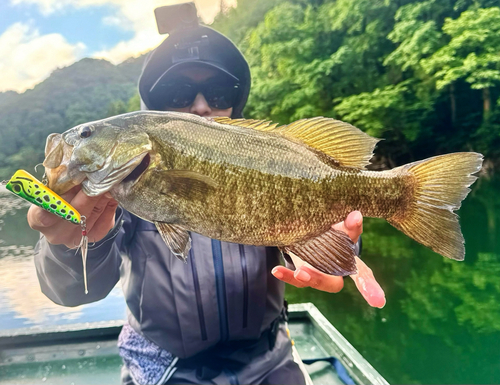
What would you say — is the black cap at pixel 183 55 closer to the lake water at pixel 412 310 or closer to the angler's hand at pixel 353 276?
the angler's hand at pixel 353 276

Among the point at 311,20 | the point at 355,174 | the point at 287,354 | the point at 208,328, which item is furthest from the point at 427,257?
the point at 311,20

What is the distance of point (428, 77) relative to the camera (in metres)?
14.7

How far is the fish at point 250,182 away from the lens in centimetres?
119

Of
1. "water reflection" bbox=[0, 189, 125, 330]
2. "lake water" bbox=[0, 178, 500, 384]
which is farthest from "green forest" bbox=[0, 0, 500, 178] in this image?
"water reflection" bbox=[0, 189, 125, 330]

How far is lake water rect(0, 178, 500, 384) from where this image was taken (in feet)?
17.9

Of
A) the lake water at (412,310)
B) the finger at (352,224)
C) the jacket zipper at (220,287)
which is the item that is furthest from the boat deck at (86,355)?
the finger at (352,224)

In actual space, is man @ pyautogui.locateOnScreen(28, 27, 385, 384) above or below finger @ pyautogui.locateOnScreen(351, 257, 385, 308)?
below

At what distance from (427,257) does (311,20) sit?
13.1 meters

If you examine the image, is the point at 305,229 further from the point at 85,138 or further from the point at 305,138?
the point at 85,138

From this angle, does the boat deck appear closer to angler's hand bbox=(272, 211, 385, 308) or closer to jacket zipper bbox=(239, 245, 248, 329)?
jacket zipper bbox=(239, 245, 248, 329)

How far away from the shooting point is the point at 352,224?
Result: 1306 mm

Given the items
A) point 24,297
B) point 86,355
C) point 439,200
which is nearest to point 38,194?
point 439,200

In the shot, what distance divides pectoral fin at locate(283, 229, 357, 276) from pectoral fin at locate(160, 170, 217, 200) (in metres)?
0.37

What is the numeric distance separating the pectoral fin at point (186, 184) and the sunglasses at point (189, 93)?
1693 mm
